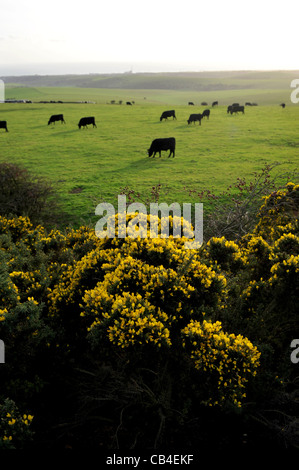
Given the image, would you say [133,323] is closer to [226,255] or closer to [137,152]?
[226,255]

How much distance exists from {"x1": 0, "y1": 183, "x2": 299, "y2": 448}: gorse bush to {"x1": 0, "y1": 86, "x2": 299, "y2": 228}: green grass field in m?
9.36

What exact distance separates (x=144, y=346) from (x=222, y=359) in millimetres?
1262

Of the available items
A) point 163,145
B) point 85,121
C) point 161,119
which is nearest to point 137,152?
point 163,145

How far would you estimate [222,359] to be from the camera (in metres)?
5.42

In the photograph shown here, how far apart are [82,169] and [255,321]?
20107 millimetres

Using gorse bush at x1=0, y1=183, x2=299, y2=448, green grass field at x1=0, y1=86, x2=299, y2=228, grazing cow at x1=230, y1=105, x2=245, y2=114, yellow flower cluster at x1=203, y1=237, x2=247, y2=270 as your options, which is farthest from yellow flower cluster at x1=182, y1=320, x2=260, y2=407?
grazing cow at x1=230, y1=105, x2=245, y2=114

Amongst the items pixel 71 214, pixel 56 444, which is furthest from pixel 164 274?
pixel 71 214

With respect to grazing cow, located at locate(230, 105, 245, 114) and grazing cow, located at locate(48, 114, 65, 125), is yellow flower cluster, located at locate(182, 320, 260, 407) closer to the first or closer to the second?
grazing cow, located at locate(48, 114, 65, 125)

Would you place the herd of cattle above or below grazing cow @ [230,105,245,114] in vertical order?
below

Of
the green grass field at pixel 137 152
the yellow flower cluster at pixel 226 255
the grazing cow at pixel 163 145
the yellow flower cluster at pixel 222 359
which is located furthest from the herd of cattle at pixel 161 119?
the yellow flower cluster at pixel 222 359

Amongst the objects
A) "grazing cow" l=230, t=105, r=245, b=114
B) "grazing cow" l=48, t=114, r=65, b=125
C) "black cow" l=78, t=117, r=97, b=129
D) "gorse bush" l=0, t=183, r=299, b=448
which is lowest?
"gorse bush" l=0, t=183, r=299, b=448

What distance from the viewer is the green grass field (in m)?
20.8

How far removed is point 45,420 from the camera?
6.21 meters

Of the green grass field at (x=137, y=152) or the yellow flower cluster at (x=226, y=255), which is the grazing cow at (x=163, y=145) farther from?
the yellow flower cluster at (x=226, y=255)
